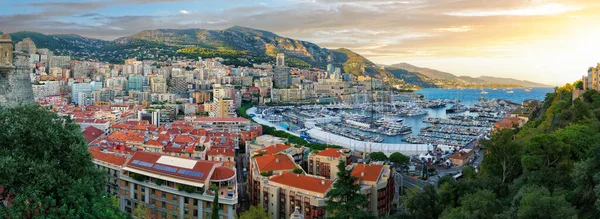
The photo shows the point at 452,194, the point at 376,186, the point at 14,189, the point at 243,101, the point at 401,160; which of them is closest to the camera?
the point at 14,189

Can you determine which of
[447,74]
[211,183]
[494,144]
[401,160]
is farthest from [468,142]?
[447,74]

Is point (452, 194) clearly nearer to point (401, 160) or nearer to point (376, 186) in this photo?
point (376, 186)

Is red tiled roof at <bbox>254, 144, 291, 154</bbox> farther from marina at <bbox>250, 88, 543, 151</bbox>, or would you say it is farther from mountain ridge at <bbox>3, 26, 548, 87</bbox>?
mountain ridge at <bbox>3, 26, 548, 87</bbox>

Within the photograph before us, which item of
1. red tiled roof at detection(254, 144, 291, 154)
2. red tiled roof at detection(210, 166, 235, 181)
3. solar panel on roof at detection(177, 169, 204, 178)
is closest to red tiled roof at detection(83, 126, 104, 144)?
red tiled roof at detection(254, 144, 291, 154)

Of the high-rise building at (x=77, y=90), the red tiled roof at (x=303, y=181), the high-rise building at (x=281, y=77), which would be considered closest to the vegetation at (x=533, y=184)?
the red tiled roof at (x=303, y=181)

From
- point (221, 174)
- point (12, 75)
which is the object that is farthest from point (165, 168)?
point (12, 75)
